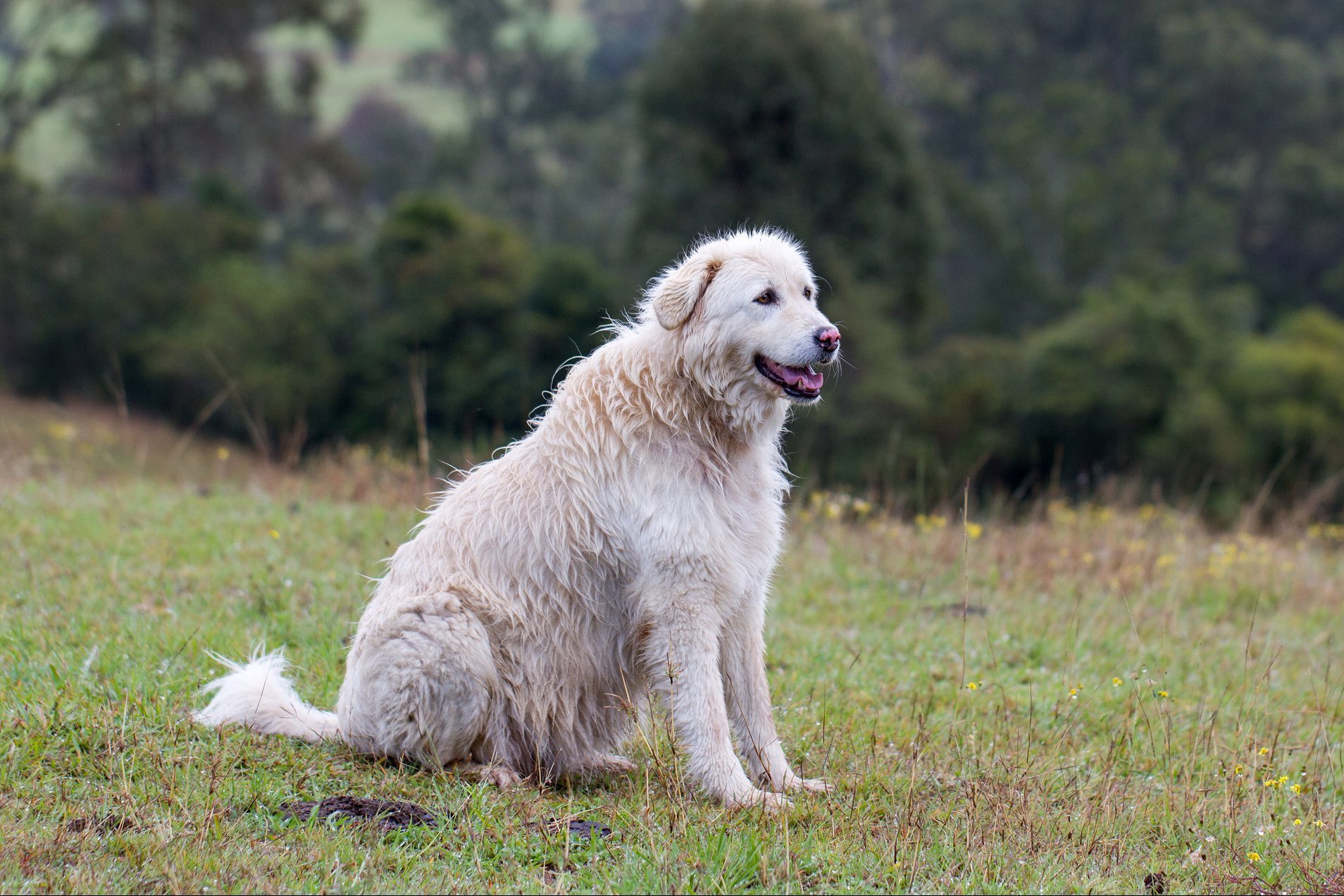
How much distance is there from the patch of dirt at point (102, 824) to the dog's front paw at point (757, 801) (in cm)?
210

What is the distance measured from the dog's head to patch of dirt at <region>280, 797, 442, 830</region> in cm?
196

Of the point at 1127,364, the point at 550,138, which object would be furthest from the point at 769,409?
the point at 550,138

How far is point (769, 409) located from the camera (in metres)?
5.12

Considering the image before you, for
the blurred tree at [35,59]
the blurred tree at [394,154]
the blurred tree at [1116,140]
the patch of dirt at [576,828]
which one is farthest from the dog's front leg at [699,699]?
the blurred tree at [394,154]

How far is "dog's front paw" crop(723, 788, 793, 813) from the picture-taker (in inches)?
182

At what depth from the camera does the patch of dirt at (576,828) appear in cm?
433

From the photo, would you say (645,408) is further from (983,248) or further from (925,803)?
(983,248)

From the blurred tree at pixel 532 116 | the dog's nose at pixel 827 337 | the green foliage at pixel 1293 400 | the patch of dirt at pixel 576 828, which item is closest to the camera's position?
the patch of dirt at pixel 576 828

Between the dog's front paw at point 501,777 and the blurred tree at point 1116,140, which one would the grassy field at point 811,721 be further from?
the blurred tree at point 1116,140

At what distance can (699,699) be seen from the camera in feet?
15.5

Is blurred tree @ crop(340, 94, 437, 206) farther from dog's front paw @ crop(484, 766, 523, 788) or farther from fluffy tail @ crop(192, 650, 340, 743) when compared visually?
dog's front paw @ crop(484, 766, 523, 788)

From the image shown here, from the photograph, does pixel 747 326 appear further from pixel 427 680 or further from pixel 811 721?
pixel 811 721

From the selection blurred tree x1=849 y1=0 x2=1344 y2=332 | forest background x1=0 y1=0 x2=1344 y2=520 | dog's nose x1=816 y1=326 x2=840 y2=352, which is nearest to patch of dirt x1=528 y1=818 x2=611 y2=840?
dog's nose x1=816 y1=326 x2=840 y2=352

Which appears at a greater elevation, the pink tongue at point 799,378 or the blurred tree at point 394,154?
the blurred tree at point 394,154
